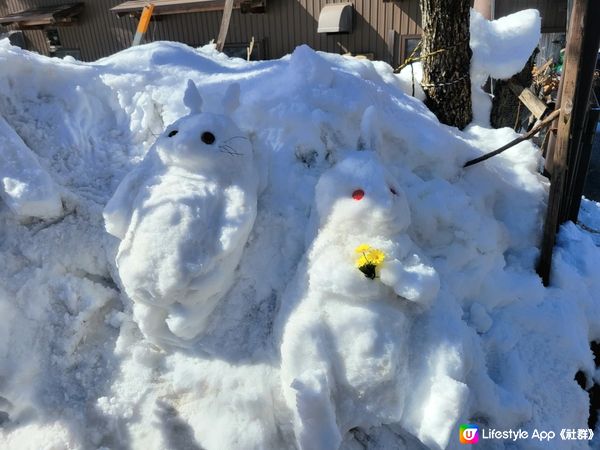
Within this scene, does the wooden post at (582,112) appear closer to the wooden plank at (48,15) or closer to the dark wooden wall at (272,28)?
the dark wooden wall at (272,28)

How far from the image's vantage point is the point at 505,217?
2.61 m

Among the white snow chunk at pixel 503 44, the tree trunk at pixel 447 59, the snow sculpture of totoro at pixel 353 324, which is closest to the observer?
the snow sculpture of totoro at pixel 353 324

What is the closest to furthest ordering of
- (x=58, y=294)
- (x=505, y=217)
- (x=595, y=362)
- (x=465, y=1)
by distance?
1. (x=58, y=294)
2. (x=595, y=362)
3. (x=505, y=217)
4. (x=465, y=1)

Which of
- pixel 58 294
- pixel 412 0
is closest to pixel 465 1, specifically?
pixel 58 294

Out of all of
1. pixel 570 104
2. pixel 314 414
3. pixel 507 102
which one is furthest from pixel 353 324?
pixel 507 102

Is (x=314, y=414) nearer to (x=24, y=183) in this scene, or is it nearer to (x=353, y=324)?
(x=353, y=324)

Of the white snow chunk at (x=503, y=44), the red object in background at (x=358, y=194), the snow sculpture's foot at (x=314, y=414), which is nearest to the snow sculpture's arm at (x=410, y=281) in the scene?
the red object in background at (x=358, y=194)

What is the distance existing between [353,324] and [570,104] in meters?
1.79

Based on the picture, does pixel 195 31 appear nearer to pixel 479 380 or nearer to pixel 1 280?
pixel 1 280

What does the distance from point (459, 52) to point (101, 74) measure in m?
2.48

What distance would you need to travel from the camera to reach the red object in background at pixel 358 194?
6.17 feet

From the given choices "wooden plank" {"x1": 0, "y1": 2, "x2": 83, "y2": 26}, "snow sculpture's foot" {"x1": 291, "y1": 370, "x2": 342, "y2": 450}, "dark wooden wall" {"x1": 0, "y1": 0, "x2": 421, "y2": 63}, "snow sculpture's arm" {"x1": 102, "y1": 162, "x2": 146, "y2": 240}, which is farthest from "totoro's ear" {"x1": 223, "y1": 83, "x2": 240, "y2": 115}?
"wooden plank" {"x1": 0, "y1": 2, "x2": 83, "y2": 26}

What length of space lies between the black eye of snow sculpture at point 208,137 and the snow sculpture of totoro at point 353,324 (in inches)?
25.3

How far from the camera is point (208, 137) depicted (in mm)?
1924
